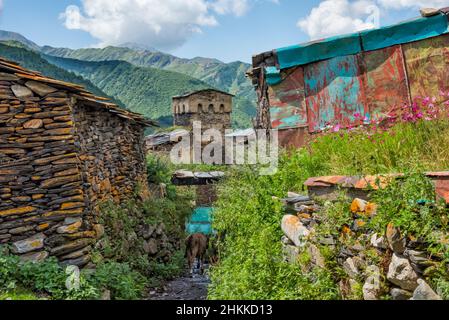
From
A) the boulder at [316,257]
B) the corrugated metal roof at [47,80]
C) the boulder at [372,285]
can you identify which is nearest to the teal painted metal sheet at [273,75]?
the corrugated metal roof at [47,80]

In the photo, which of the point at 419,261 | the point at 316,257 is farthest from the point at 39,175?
the point at 419,261

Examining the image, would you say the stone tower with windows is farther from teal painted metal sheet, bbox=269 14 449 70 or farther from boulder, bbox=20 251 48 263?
boulder, bbox=20 251 48 263

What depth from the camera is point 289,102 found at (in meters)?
8.83

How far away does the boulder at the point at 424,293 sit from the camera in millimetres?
2516

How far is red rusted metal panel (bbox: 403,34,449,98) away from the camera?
725 centimetres

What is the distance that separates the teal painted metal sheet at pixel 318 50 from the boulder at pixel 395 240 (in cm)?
595

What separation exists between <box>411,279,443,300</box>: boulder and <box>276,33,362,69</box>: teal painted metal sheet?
20.9 feet

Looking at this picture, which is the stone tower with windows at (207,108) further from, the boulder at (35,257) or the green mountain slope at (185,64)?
the green mountain slope at (185,64)

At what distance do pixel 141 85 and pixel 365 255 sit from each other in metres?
68.6

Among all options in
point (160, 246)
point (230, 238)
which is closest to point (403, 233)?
point (230, 238)

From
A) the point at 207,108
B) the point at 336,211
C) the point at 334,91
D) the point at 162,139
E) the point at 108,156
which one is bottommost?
the point at 336,211

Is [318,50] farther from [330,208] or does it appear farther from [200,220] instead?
[200,220]
